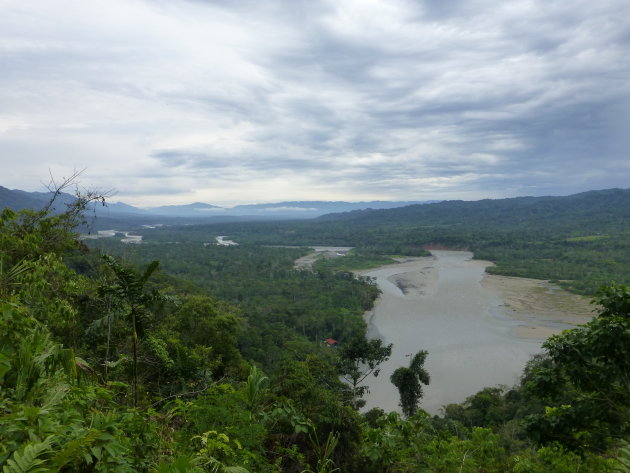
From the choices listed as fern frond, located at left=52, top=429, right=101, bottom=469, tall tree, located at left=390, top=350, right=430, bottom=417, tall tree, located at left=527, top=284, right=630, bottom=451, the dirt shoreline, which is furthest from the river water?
fern frond, located at left=52, top=429, right=101, bottom=469

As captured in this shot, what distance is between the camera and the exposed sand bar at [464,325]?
23.8 meters

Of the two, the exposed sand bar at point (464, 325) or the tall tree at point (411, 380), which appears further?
the exposed sand bar at point (464, 325)

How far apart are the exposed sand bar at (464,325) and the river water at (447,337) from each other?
48 millimetres

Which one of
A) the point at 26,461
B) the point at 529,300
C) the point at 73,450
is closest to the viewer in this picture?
the point at 26,461

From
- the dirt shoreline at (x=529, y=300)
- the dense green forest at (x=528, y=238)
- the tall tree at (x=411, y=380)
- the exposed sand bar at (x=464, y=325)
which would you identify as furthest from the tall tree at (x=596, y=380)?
the dense green forest at (x=528, y=238)

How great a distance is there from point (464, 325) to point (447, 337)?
160 inches

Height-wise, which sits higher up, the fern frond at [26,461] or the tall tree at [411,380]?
the fern frond at [26,461]

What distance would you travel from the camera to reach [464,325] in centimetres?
3412

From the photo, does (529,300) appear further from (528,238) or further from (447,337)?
(528,238)

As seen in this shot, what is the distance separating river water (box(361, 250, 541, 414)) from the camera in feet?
76.0

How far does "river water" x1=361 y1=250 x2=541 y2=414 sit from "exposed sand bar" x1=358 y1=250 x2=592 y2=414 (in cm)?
5

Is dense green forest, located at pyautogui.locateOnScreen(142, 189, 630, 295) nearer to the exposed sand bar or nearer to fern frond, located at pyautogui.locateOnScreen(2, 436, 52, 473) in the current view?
the exposed sand bar

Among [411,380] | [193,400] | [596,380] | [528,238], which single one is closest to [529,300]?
[411,380]

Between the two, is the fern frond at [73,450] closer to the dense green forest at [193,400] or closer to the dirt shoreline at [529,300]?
the dense green forest at [193,400]
